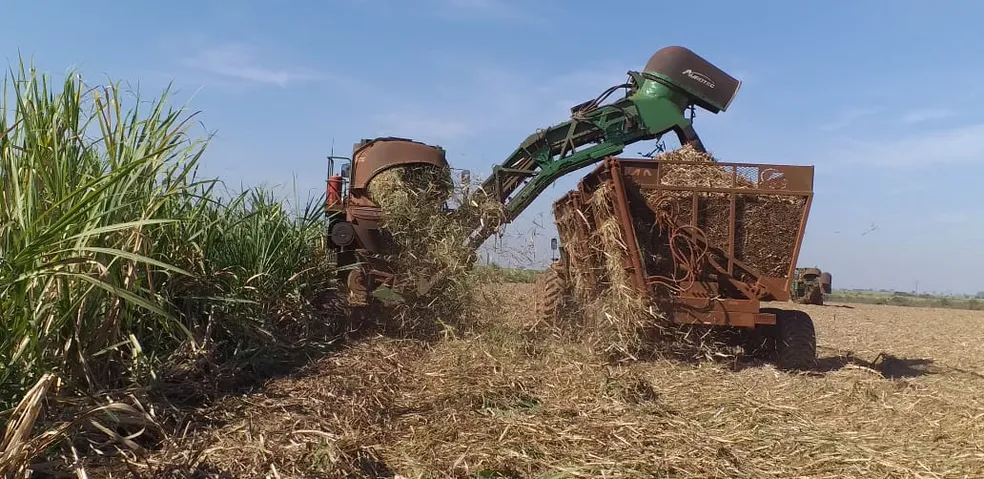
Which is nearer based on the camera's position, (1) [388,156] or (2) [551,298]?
(1) [388,156]

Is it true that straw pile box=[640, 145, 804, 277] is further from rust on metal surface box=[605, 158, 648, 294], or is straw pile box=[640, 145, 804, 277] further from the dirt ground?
the dirt ground

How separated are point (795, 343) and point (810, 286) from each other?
18104mm

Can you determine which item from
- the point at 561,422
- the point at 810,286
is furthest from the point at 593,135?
the point at 810,286

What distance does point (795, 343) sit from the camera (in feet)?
22.6

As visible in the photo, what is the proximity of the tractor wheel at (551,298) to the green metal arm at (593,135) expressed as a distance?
965mm

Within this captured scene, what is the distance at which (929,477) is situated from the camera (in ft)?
11.1

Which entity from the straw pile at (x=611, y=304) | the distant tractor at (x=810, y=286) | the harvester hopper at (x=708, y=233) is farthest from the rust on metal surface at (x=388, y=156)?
the distant tractor at (x=810, y=286)

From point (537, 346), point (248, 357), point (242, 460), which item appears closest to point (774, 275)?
point (537, 346)

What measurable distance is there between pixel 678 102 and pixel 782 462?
6.00 meters

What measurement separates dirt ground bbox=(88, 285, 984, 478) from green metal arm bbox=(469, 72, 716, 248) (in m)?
2.81

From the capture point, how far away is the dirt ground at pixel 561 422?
3260mm

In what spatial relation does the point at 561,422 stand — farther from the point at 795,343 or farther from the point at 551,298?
the point at 551,298

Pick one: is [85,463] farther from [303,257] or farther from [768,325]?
[768,325]

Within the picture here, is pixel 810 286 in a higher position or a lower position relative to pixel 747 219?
lower
